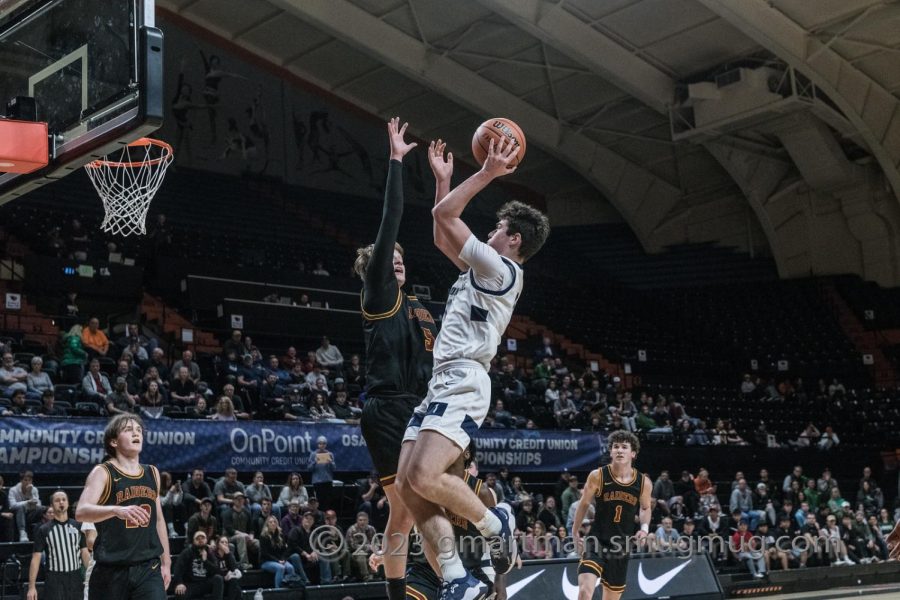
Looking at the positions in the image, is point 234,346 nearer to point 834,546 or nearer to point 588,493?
point 588,493

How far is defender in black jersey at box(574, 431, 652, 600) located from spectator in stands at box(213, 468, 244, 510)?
5.87 meters

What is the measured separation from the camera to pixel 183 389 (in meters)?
16.0

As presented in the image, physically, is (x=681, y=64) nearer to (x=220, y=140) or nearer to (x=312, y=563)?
(x=220, y=140)

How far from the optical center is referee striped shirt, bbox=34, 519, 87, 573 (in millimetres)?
10492

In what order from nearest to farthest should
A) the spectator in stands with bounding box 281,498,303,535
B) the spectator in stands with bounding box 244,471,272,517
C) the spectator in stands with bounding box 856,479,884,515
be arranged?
the spectator in stands with bounding box 281,498,303,535 < the spectator in stands with bounding box 244,471,272,517 < the spectator in stands with bounding box 856,479,884,515

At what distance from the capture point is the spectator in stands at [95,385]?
48.8ft

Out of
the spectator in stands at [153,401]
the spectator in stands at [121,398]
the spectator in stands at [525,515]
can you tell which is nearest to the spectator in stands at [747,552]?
the spectator in stands at [525,515]

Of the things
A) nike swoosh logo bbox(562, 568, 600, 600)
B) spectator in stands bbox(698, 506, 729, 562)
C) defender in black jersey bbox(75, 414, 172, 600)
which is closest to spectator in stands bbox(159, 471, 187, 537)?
nike swoosh logo bbox(562, 568, 600, 600)

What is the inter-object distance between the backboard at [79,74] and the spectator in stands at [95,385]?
8010 millimetres

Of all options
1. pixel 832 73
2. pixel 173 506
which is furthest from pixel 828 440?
pixel 173 506

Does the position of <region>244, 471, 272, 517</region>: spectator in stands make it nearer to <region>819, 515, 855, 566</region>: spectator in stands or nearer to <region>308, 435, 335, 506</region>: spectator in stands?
<region>308, 435, 335, 506</region>: spectator in stands

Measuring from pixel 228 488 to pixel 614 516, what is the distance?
249 inches

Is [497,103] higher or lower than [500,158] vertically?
higher

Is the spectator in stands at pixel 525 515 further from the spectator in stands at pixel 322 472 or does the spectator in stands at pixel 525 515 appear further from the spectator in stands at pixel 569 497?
the spectator in stands at pixel 322 472
